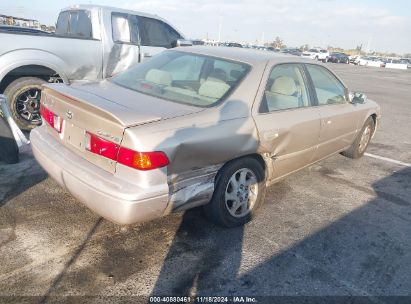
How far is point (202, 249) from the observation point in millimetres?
3051

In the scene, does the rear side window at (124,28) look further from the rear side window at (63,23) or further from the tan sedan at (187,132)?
the tan sedan at (187,132)

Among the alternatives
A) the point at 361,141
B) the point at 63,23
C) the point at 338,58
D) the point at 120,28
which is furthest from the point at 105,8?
the point at 338,58

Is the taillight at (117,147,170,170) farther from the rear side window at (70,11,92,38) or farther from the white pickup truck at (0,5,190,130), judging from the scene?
the rear side window at (70,11,92,38)

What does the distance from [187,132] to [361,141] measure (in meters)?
3.89

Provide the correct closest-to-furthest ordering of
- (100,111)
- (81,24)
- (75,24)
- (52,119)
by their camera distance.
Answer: (100,111) < (52,119) < (81,24) < (75,24)

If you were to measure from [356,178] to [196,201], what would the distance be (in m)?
2.96

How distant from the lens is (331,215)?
12.7 ft

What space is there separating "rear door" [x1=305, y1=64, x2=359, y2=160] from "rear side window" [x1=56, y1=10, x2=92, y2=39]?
4.04 m

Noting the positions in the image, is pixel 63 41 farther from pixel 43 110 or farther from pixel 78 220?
pixel 78 220

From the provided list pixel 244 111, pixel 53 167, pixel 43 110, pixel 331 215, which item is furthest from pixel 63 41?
pixel 331 215

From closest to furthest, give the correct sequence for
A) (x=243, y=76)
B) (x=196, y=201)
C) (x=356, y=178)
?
1. (x=196, y=201)
2. (x=243, y=76)
3. (x=356, y=178)

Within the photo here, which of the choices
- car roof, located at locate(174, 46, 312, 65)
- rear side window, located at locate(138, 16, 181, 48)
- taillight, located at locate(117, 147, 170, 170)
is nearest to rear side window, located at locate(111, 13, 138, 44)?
rear side window, located at locate(138, 16, 181, 48)

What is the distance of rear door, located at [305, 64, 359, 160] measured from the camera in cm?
421

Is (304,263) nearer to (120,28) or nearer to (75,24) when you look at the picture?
(120,28)
